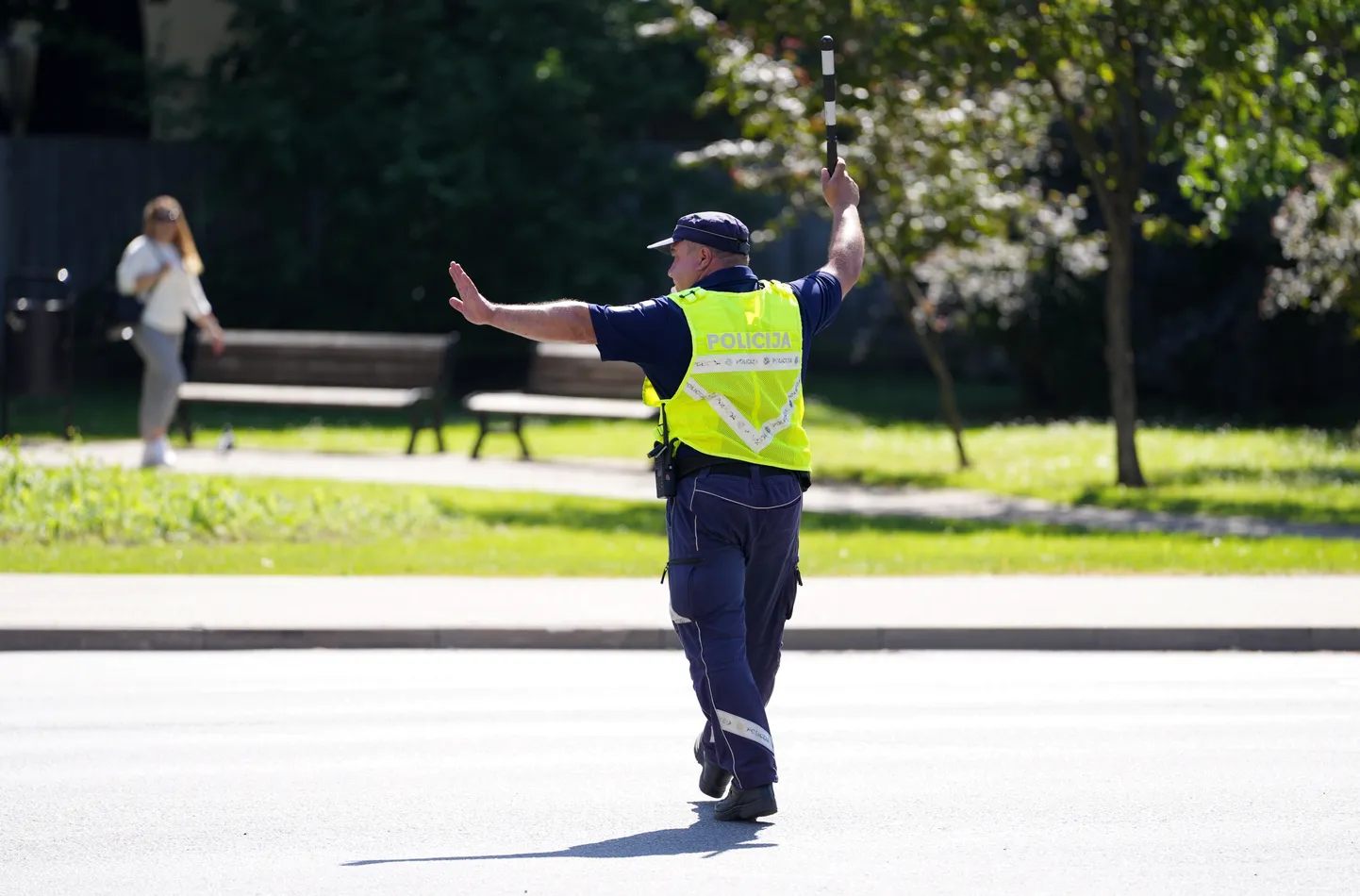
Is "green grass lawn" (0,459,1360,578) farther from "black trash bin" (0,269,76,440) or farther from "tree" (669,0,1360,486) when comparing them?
"tree" (669,0,1360,486)

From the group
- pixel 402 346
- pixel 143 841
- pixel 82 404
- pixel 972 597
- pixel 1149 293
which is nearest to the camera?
pixel 143 841

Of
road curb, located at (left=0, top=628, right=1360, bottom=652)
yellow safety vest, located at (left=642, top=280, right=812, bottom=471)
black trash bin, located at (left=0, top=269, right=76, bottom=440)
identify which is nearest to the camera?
yellow safety vest, located at (left=642, top=280, right=812, bottom=471)

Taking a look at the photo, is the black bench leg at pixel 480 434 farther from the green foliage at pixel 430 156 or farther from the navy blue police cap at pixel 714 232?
the navy blue police cap at pixel 714 232

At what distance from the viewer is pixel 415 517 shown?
15.1 m

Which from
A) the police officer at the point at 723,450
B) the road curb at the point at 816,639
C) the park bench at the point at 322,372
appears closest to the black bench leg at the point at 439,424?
the park bench at the point at 322,372

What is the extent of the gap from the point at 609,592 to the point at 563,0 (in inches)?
636

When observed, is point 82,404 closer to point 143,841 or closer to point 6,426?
point 6,426

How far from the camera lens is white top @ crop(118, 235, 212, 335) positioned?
58.7 ft

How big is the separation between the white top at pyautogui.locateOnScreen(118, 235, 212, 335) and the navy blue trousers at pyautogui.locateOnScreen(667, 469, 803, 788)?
11402 millimetres

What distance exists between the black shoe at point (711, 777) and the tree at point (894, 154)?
12497 millimetres

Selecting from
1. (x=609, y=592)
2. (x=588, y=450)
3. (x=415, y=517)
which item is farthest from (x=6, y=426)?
(x=609, y=592)

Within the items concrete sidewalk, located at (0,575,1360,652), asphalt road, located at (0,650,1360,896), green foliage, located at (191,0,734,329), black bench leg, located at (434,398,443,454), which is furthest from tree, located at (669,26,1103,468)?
asphalt road, located at (0,650,1360,896)

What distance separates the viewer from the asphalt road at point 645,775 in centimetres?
647

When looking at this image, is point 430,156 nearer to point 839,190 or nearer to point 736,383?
point 839,190
